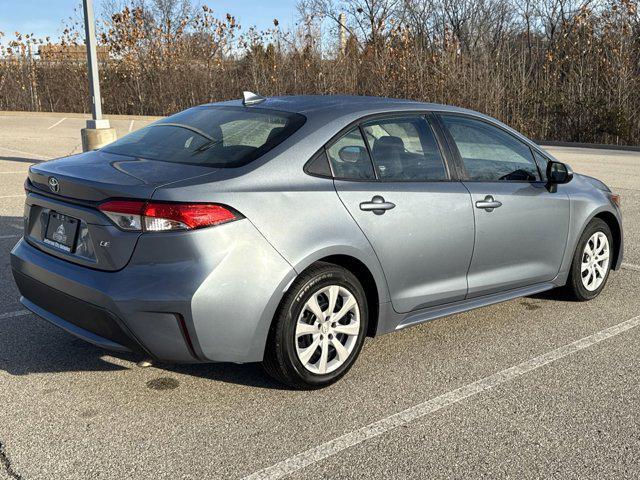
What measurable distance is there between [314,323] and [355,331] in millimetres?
281

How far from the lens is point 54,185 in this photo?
13.1 feet

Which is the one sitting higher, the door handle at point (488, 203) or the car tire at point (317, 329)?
the door handle at point (488, 203)

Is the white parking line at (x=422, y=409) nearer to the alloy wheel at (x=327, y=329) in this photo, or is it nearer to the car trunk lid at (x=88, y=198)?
the alloy wheel at (x=327, y=329)

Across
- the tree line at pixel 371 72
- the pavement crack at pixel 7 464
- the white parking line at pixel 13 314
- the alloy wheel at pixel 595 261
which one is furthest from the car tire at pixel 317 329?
the tree line at pixel 371 72

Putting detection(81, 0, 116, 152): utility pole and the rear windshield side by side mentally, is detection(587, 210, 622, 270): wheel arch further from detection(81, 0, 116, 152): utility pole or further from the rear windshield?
detection(81, 0, 116, 152): utility pole

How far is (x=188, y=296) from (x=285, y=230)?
24.3 inches

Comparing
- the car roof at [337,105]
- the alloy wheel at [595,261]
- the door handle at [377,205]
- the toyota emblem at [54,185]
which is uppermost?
the car roof at [337,105]

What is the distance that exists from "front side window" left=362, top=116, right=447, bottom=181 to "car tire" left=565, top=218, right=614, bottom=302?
162cm

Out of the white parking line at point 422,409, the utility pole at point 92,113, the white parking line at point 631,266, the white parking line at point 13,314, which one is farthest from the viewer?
the utility pole at point 92,113

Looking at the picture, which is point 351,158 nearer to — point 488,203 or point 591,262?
point 488,203

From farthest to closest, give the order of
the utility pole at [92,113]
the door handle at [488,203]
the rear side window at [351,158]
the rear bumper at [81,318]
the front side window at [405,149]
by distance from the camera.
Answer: the utility pole at [92,113] → the door handle at [488,203] → the front side window at [405,149] → the rear side window at [351,158] → the rear bumper at [81,318]

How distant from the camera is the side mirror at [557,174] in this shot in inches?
208

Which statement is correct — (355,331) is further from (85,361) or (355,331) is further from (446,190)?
(85,361)

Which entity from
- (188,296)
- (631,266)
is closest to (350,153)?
(188,296)
